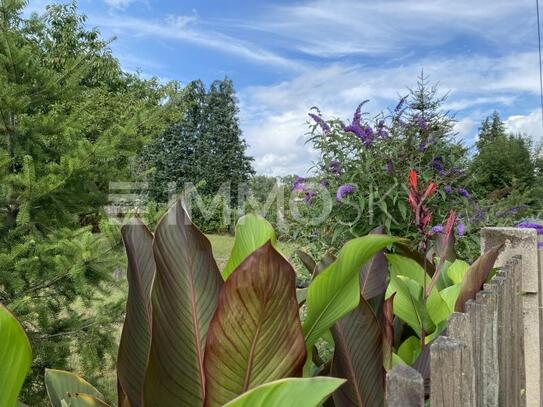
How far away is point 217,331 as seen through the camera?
0.76 metres

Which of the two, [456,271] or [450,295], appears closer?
[450,295]

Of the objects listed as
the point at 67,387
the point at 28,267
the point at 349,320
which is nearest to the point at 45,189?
the point at 28,267

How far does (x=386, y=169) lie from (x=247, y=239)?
112 inches

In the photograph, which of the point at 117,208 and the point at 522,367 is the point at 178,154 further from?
the point at 522,367

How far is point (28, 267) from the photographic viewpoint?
3105 mm

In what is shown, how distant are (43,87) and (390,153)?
98.6 inches

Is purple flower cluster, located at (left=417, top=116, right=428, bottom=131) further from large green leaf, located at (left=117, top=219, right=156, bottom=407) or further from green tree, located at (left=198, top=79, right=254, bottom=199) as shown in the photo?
green tree, located at (left=198, top=79, right=254, bottom=199)

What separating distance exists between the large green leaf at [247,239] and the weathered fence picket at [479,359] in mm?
420

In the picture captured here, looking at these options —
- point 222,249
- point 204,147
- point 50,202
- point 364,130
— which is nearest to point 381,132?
point 364,130

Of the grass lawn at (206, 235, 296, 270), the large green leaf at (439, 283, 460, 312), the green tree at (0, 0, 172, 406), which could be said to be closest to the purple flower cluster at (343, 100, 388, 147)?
the green tree at (0, 0, 172, 406)

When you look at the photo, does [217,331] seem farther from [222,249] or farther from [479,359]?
[222,249]

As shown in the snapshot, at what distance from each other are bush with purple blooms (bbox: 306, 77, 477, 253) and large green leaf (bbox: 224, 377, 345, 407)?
2.88 metres

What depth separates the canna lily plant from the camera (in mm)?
682

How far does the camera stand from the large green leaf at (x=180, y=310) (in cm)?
82
